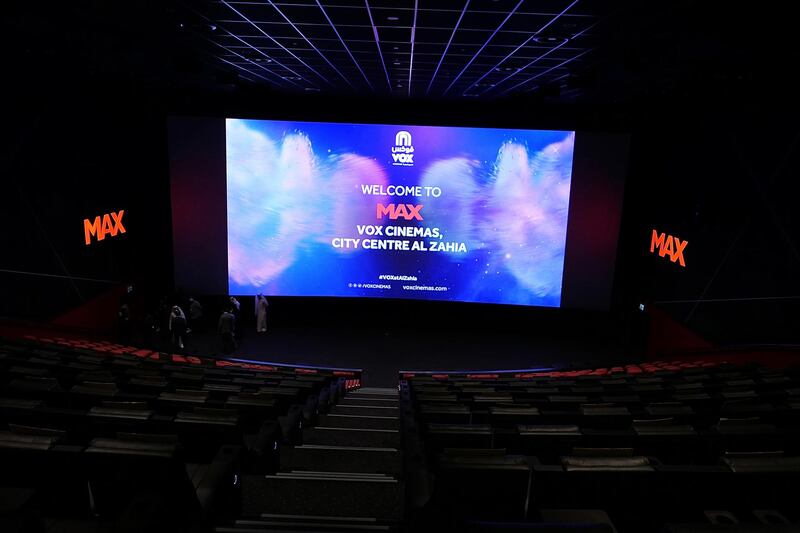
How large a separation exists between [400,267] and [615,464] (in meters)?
11.5

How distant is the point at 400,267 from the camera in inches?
541

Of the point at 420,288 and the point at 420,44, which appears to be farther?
the point at 420,288

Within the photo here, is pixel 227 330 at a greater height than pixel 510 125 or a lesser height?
lesser

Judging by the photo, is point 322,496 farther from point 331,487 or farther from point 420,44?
point 420,44

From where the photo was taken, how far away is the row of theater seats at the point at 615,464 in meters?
2.17

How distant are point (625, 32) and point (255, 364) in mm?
8972

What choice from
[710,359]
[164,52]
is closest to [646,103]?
[710,359]

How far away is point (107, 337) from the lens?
11.6m

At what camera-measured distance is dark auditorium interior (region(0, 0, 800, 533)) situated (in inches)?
90.1

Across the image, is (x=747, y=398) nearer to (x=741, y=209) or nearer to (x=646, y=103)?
(x=741, y=209)

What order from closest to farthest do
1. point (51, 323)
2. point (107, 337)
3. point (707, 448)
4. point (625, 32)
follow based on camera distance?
1. point (707, 448)
2. point (625, 32)
3. point (51, 323)
4. point (107, 337)

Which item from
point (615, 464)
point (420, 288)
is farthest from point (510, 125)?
point (615, 464)

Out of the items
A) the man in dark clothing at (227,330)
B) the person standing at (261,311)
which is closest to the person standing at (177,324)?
the man in dark clothing at (227,330)

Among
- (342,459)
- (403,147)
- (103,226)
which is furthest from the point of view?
(403,147)
